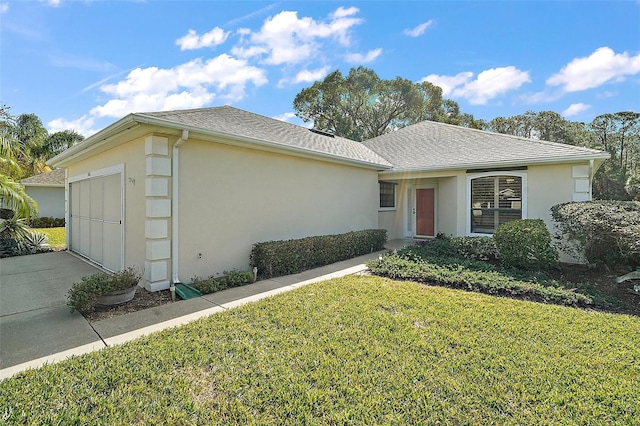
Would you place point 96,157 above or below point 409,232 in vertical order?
above

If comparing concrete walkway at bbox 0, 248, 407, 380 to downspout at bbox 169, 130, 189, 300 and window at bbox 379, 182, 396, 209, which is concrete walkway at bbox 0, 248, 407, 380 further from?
window at bbox 379, 182, 396, 209

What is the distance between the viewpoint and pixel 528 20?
872cm

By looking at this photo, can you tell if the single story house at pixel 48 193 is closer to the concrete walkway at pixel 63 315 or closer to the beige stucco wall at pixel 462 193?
the concrete walkway at pixel 63 315

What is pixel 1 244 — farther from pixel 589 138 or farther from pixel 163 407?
pixel 589 138

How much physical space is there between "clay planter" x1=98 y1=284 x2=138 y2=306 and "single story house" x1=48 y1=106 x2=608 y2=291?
66 centimetres

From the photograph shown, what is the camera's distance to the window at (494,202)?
9531 mm

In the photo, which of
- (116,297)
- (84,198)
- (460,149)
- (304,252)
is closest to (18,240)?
(84,198)

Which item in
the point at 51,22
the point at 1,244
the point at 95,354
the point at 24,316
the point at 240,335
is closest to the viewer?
the point at 95,354

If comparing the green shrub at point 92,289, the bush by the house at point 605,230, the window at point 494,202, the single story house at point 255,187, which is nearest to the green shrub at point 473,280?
the bush by the house at point 605,230

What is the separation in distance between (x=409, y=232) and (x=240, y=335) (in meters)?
10.8

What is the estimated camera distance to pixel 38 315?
4758 millimetres

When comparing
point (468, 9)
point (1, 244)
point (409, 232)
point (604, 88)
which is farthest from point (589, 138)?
point (1, 244)

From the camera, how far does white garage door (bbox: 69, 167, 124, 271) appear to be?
714 centimetres

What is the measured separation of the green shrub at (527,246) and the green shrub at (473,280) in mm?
880
